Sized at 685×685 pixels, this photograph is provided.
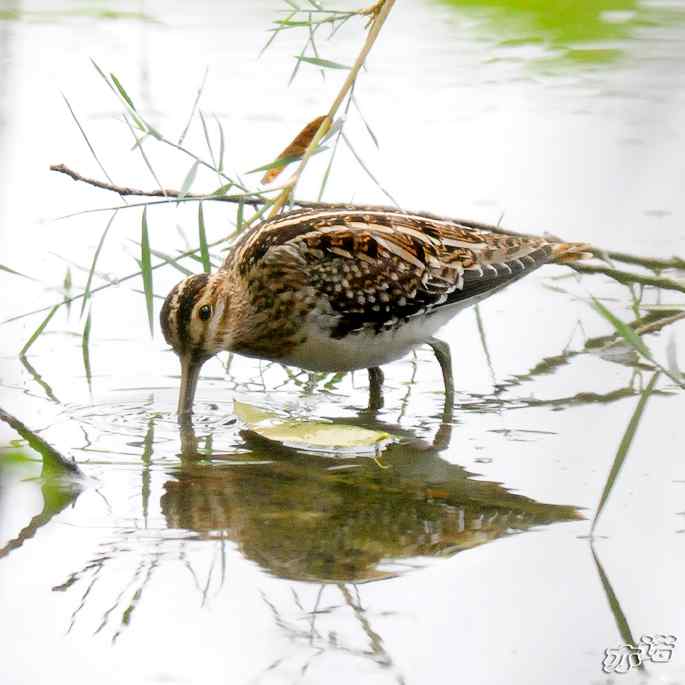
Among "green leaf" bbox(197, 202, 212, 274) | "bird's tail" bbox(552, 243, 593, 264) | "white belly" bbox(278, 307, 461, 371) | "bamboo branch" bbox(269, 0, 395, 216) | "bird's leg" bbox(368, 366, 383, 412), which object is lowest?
"bird's leg" bbox(368, 366, 383, 412)

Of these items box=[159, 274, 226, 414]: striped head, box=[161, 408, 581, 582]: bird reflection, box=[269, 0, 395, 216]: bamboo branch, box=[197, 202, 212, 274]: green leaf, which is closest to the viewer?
box=[161, 408, 581, 582]: bird reflection

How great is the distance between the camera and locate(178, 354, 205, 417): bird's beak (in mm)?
5996

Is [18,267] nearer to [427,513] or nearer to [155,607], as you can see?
[427,513]

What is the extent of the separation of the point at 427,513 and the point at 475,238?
221cm

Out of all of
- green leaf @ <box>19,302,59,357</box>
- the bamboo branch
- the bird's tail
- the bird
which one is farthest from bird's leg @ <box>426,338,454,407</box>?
green leaf @ <box>19,302,59,357</box>

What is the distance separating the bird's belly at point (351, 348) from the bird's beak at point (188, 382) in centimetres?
43

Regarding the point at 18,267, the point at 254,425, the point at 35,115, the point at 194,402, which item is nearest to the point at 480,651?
the point at 254,425

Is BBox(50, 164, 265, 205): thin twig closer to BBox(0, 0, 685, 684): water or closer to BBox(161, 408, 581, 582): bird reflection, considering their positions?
BBox(0, 0, 685, 684): water

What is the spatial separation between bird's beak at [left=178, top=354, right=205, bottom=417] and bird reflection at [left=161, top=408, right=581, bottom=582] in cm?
35

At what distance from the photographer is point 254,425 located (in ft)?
18.7

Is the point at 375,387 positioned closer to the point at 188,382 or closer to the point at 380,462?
the point at 188,382

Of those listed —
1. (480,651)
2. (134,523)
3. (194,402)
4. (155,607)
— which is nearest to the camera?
(480,651)

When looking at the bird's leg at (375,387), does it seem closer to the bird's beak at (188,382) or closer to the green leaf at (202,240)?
the bird's beak at (188,382)

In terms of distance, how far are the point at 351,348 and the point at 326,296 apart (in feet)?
0.86
